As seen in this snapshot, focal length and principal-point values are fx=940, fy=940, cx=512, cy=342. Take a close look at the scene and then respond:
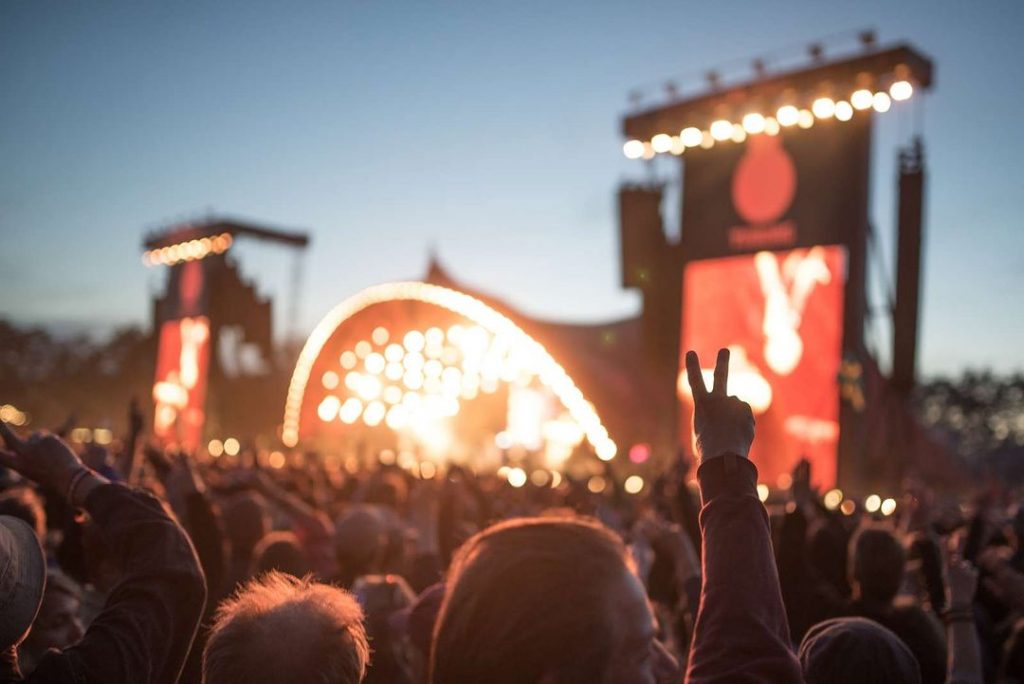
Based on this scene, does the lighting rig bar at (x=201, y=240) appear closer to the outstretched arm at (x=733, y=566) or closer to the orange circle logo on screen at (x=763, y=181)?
the orange circle logo on screen at (x=763, y=181)

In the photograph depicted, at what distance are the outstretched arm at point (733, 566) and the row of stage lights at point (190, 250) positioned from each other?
40.8 meters

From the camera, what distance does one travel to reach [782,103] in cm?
1958

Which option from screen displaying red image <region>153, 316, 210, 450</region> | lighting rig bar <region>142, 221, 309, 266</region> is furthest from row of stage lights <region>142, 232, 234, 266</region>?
screen displaying red image <region>153, 316, 210, 450</region>

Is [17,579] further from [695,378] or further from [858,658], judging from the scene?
[858,658]

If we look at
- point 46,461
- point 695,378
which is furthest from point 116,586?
point 695,378

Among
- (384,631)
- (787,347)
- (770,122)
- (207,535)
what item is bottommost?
(384,631)

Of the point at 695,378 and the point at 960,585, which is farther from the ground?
the point at 695,378

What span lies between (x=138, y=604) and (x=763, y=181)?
777 inches

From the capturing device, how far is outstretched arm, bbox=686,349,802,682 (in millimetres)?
1548

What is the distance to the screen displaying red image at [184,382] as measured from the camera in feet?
124

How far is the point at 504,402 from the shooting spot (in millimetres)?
30797

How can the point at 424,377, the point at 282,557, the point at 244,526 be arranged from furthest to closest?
1. the point at 424,377
2. the point at 244,526
3. the point at 282,557

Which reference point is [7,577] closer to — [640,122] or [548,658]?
[548,658]

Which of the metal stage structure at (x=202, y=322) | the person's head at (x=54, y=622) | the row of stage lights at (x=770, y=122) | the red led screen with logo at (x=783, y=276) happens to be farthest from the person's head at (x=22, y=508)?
the metal stage structure at (x=202, y=322)
